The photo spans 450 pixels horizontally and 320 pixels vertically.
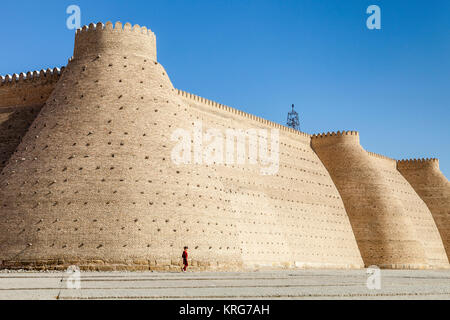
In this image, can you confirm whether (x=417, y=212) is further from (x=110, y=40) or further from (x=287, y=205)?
(x=110, y=40)

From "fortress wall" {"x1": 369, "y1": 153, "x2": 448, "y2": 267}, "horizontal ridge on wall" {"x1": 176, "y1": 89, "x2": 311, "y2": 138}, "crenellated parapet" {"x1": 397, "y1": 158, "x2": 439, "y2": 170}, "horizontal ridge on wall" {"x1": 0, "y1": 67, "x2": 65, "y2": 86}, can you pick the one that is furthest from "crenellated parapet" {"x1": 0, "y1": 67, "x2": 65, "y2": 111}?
"crenellated parapet" {"x1": 397, "y1": 158, "x2": 439, "y2": 170}

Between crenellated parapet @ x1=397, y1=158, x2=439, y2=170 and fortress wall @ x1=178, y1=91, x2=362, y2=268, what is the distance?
33.5 feet

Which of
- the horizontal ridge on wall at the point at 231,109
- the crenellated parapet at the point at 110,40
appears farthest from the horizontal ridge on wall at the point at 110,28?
the horizontal ridge on wall at the point at 231,109

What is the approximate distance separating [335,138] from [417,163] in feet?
30.7

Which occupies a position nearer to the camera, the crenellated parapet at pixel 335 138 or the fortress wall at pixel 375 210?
the fortress wall at pixel 375 210

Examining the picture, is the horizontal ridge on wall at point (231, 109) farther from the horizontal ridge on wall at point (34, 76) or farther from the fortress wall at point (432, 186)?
the fortress wall at point (432, 186)

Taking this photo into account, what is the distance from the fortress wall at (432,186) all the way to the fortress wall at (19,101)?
1125 inches

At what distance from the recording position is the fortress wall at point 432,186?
4041cm

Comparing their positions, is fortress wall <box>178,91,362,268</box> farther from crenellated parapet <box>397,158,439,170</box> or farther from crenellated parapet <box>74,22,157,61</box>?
crenellated parapet <box>397,158,439,170</box>

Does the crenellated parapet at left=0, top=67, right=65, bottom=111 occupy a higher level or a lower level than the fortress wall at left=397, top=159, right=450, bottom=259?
higher

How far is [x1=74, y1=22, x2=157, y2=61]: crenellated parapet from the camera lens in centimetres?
2228

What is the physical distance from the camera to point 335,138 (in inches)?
1441

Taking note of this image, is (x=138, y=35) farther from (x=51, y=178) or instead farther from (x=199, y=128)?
(x=51, y=178)
